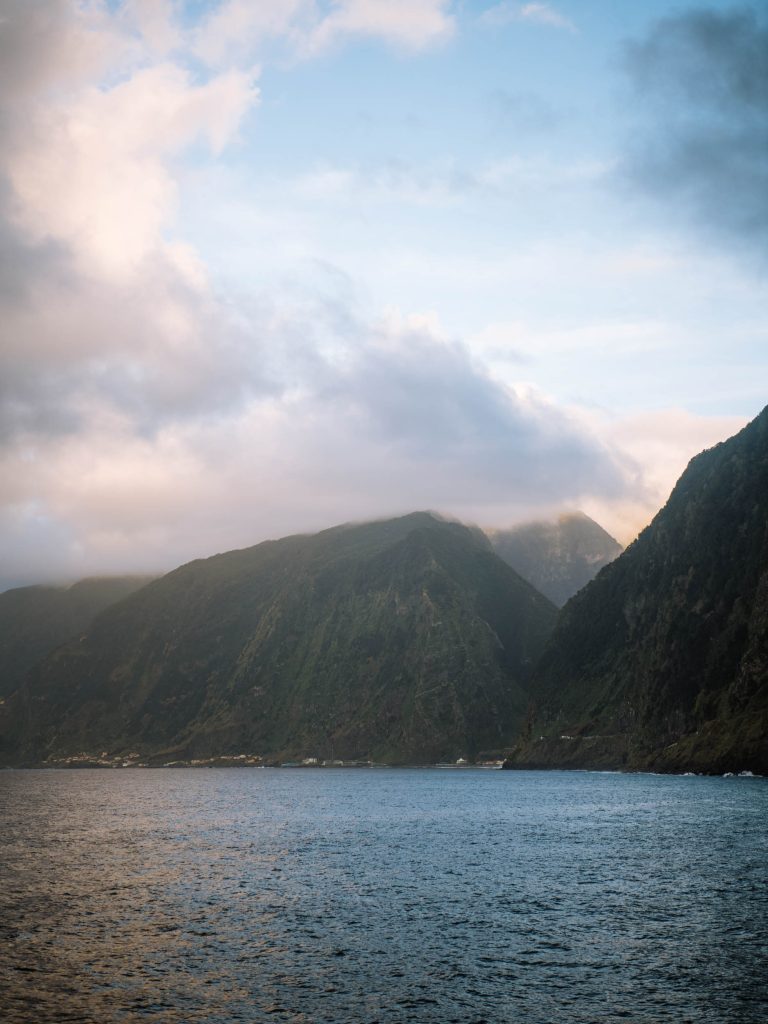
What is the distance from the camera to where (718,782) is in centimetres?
19788

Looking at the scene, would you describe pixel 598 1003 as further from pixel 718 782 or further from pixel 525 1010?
pixel 718 782

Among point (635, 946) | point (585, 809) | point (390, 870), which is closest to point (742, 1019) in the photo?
point (635, 946)

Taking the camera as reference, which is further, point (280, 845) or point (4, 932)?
point (280, 845)

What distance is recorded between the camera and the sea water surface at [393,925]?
3812 cm

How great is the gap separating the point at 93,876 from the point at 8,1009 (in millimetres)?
43151

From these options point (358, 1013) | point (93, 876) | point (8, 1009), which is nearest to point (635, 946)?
point (358, 1013)

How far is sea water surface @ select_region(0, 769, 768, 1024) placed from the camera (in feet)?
125

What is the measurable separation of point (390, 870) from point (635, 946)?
35066 millimetres

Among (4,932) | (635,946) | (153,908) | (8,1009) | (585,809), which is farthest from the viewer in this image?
(585,809)

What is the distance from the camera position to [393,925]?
54.7 metres

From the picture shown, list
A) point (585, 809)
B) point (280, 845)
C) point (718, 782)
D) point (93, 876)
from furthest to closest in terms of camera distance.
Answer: point (718, 782), point (585, 809), point (280, 845), point (93, 876)

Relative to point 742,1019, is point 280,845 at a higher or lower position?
lower

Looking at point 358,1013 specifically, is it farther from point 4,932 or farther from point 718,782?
point 718,782

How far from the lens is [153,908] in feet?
202
